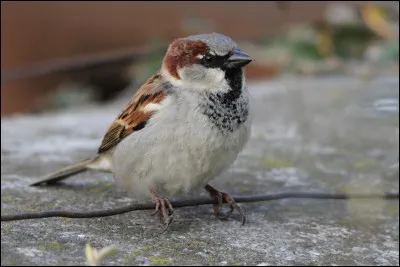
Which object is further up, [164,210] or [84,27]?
[84,27]

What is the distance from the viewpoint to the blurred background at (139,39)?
487 cm

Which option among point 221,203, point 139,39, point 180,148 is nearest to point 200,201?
point 221,203

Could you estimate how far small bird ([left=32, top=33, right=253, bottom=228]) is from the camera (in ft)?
7.06

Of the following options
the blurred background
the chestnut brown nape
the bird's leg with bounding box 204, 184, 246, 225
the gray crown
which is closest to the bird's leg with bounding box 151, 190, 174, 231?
the bird's leg with bounding box 204, 184, 246, 225

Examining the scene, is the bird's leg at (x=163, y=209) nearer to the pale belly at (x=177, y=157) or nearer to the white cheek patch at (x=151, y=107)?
the pale belly at (x=177, y=157)

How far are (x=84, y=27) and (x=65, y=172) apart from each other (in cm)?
321

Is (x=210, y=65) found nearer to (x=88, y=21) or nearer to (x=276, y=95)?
(x=276, y=95)

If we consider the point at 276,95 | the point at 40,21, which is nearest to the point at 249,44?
the point at 276,95

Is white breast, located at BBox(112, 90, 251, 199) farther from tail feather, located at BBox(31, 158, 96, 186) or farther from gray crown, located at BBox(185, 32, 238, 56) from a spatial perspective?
tail feather, located at BBox(31, 158, 96, 186)

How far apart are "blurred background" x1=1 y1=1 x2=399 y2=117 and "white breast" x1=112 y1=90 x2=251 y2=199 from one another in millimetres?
2441

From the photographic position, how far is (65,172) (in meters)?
2.60

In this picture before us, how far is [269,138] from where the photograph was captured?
3.41 metres

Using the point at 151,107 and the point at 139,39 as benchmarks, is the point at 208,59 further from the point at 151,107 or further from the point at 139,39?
the point at 139,39

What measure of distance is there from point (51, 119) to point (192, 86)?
1908 millimetres
